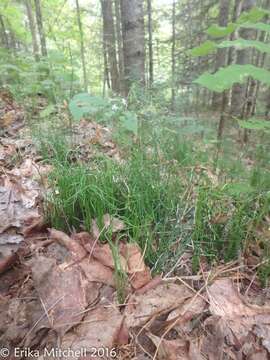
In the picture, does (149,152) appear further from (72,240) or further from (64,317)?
(64,317)

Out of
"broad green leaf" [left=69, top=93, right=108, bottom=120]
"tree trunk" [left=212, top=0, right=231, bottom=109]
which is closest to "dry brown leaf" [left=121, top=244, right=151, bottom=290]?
"broad green leaf" [left=69, top=93, right=108, bottom=120]

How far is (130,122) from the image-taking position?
193 centimetres

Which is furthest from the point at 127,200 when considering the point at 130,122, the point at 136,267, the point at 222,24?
the point at 222,24

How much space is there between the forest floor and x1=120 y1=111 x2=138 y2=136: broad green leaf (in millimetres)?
740

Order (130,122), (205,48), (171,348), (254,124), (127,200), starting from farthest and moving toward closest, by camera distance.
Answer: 1. (130,122)
2. (254,124)
3. (205,48)
4. (127,200)
5. (171,348)

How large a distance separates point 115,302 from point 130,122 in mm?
1205

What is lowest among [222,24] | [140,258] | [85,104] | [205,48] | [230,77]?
[140,258]

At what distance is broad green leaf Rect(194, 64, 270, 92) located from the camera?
1388 mm

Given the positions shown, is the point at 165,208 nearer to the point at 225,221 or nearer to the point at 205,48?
the point at 225,221

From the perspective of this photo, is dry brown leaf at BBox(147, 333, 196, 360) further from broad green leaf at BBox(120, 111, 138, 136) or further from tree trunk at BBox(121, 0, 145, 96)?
tree trunk at BBox(121, 0, 145, 96)

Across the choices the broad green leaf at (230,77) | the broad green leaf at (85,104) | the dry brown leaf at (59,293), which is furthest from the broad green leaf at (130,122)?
the dry brown leaf at (59,293)

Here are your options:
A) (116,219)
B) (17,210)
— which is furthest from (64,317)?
(17,210)

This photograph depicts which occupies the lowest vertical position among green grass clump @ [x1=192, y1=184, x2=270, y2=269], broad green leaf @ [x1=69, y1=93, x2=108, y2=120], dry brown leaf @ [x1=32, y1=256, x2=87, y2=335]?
dry brown leaf @ [x1=32, y1=256, x2=87, y2=335]

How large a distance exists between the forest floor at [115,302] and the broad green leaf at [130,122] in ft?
2.43
